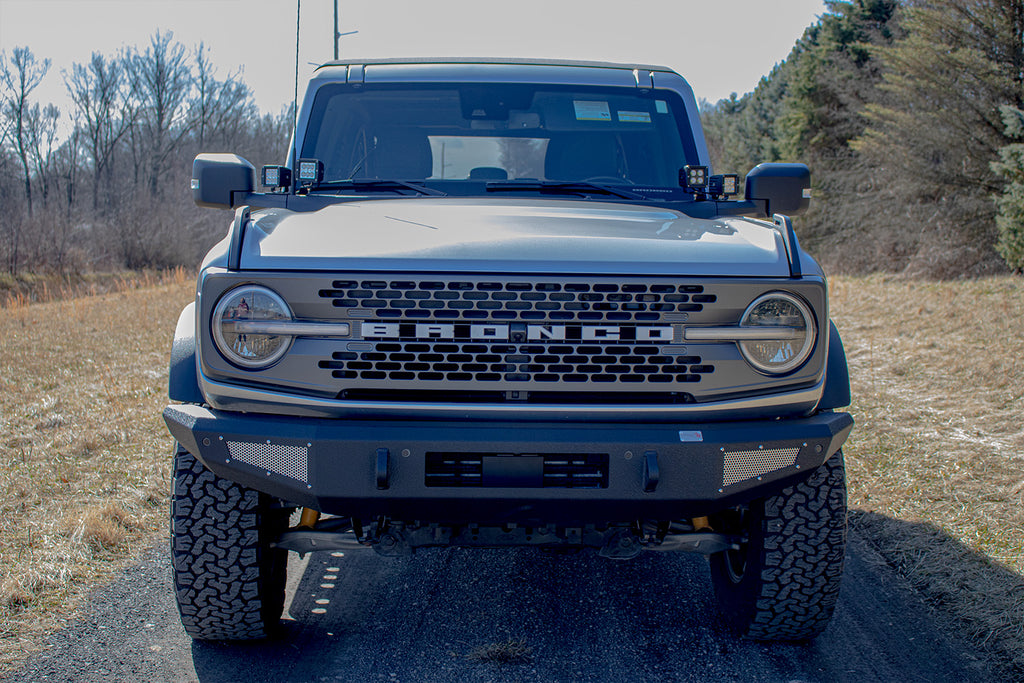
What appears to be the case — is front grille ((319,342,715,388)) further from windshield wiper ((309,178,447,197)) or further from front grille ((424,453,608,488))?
windshield wiper ((309,178,447,197))

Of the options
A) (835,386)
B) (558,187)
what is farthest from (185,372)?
(835,386)

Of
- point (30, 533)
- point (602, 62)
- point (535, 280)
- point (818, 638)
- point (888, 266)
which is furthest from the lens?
point (888, 266)

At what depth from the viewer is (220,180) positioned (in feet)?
11.5

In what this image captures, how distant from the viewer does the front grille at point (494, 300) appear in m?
2.48

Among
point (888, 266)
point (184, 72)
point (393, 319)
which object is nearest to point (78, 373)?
point (393, 319)

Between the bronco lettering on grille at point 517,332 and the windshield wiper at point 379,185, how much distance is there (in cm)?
119

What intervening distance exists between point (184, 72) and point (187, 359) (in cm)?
5097

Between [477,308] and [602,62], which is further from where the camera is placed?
[602,62]

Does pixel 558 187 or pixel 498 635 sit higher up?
pixel 558 187

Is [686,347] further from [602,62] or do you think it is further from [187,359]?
[602,62]

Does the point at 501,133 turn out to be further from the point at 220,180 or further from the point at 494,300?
the point at 494,300

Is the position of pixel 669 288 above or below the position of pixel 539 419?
above

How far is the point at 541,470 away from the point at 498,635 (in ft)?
3.18

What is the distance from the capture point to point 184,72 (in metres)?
48.3
